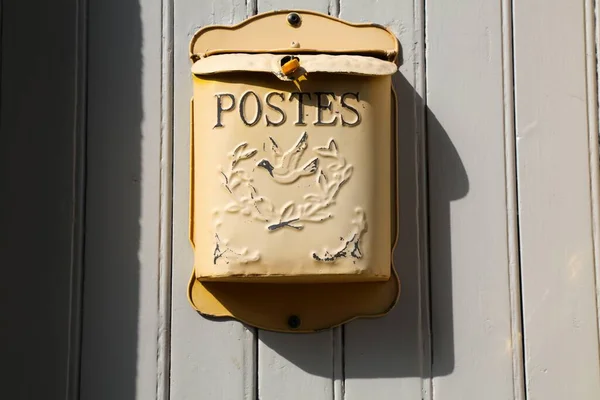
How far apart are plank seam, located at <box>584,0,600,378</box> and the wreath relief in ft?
1.06

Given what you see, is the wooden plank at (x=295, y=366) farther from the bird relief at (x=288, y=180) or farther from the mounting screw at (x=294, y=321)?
the bird relief at (x=288, y=180)

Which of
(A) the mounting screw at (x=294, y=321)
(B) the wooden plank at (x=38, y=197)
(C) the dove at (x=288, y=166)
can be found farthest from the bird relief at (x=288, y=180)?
(B) the wooden plank at (x=38, y=197)

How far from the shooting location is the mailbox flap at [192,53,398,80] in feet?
3.15

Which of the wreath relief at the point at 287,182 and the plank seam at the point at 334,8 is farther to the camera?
the plank seam at the point at 334,8

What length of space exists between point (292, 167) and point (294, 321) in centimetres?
19

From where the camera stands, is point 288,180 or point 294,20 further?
point 294,20

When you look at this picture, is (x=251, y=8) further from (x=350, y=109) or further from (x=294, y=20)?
(x=350, y=109)

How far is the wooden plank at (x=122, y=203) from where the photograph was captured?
1.03 metres

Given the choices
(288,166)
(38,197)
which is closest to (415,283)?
(288,166)

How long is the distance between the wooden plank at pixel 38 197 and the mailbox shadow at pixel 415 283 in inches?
10.0

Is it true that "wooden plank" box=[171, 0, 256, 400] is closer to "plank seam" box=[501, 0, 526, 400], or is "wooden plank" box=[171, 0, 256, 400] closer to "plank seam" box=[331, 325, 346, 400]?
"plank seam" box=[331, 325, 346, 400]

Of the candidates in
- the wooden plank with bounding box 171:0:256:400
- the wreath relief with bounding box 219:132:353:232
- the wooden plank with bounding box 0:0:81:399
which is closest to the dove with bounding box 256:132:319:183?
the wreath relief with bounding box 219:132:353:232

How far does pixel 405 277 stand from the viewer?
104 centimetres

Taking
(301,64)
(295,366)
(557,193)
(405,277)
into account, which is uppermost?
(301,64)
